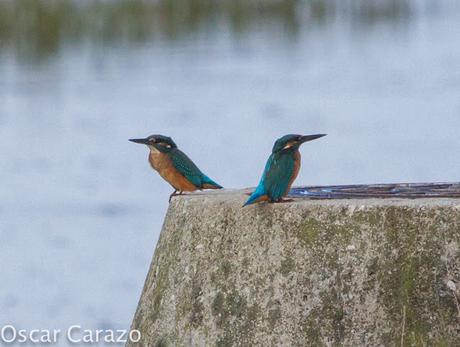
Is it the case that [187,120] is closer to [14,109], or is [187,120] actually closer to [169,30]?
[14,109]

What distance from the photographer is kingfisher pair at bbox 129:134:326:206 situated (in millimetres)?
4652

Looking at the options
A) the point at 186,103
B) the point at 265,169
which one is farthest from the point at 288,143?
the point at 186,103

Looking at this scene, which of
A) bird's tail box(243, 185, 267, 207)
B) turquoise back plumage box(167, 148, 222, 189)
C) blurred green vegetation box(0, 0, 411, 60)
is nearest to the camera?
bird's tail box(243, 185, 267, 207)

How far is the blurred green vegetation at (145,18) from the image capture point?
23938mm

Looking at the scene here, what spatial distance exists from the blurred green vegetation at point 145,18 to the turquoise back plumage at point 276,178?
19.1 m

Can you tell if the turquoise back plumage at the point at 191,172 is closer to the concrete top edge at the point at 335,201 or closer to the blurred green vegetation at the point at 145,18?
the concrete top edge at the point at 335,201

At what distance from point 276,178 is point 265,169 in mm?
119

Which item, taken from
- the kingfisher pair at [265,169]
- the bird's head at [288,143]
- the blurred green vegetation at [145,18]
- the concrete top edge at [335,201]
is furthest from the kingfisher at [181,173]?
the blurred green vegetation at [145,18]

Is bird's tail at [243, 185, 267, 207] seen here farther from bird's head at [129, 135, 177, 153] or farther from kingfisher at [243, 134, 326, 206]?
bird's head at [129, 135, 177, 153]

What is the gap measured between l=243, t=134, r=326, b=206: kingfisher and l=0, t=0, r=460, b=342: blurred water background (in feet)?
13.3

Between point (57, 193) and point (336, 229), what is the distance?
30.4ft

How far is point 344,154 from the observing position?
14.2 metres

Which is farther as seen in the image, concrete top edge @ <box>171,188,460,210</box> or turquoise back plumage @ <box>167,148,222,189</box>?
turquoise back plumage @ <box>167,148,222,189</box>

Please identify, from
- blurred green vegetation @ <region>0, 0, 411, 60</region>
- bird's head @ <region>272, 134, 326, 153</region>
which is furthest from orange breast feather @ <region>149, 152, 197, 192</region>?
blurred green vegetation @ <region>0, 0, 411, 60</region>
